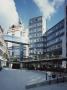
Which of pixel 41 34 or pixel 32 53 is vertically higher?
pixel 41 34

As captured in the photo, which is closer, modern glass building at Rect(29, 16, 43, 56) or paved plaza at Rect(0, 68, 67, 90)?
paved plaza at Rect(0, 68, 67, 90)

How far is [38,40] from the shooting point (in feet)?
133

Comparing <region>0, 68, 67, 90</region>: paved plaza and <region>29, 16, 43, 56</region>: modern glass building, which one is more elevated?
<region>29, 16, 43, 56</region>: modern glass building

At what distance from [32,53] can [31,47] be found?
42.4 inches

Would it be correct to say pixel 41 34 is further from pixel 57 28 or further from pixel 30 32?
pixel 57 28

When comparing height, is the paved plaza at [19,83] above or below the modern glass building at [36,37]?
below

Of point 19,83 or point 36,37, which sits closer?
point 19,83

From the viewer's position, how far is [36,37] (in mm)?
A: 41188

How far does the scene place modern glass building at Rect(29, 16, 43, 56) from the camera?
3919 centimetres

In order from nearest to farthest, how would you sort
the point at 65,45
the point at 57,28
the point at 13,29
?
the point at 65,45, the point at 57,28, the point at 13,29

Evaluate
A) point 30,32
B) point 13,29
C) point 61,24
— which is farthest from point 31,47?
point 13,29

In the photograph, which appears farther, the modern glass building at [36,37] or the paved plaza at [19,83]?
the modern glass building at [36,37]

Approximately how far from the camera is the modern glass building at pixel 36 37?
39188 mm

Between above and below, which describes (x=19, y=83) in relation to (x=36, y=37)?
below
